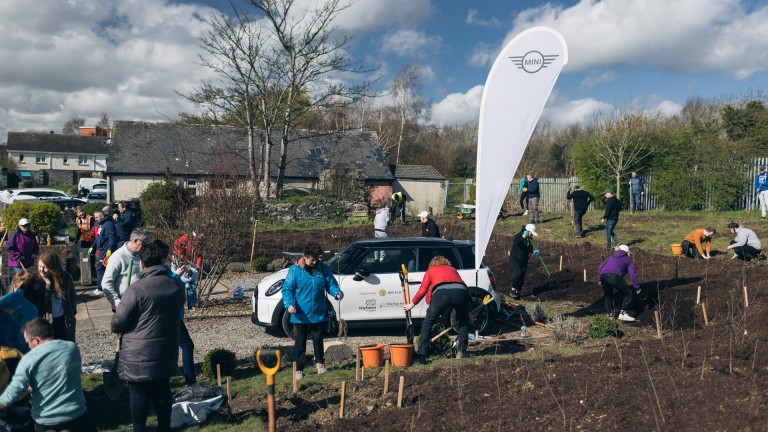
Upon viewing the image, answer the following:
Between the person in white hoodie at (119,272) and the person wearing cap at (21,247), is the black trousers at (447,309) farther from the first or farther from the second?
the person wearing cap at (21,247)

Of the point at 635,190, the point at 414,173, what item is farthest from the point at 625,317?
the point at 414,173

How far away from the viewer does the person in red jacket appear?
312 inches

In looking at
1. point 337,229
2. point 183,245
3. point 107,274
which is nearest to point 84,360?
point 107,274

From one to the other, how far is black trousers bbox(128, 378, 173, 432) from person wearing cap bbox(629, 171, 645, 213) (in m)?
22.2

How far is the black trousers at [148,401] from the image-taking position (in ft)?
17.7

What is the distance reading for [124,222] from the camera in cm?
1380

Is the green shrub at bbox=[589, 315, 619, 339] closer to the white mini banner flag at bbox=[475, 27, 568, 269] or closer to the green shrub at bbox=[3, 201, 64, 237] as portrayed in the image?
the white mini banner flag at bbox=[475, 27, 568, 269]

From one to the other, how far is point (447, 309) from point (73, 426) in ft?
14.4

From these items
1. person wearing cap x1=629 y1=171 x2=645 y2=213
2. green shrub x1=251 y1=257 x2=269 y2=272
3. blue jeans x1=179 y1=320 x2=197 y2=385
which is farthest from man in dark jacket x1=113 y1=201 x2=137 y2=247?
person wearing cap x1=629 y1=171 x2=645 y2=213

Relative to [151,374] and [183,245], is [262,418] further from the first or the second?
[183,245]

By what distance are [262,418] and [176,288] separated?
A: 158 cm

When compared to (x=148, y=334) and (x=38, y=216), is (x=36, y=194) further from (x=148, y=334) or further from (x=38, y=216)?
(x=148, y=334)

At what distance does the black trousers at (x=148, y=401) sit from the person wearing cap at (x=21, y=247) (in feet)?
Answer: 24.9

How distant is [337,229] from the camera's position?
24.5m
